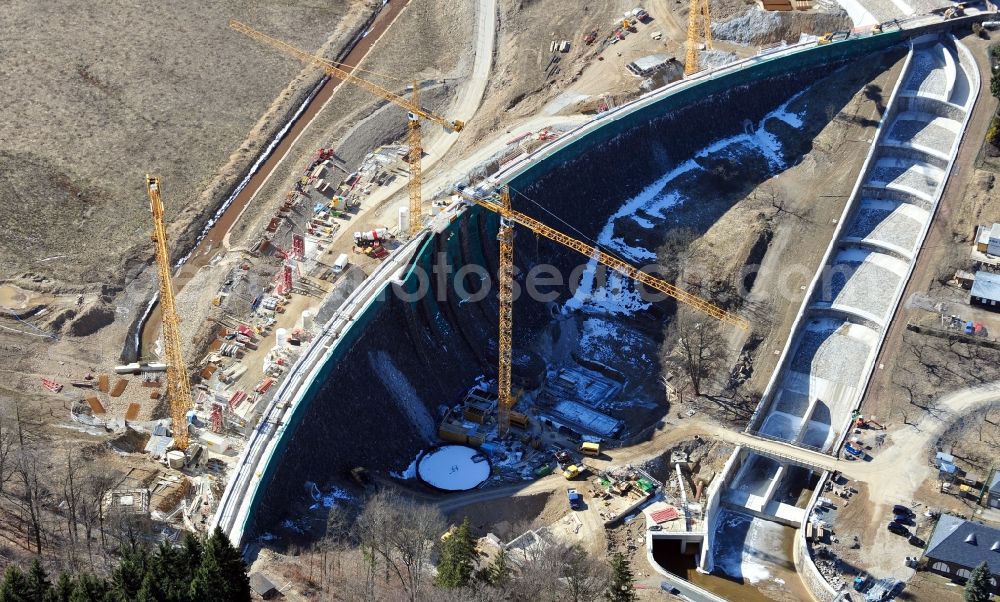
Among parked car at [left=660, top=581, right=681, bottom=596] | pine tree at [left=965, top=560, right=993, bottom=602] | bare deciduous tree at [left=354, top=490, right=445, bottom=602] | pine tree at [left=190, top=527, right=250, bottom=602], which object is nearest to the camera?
pine tree at [left=190, top=527, right=250, bottom=602]

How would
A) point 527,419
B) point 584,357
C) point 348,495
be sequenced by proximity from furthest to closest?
point 584,357
point 527,419
point 348,495

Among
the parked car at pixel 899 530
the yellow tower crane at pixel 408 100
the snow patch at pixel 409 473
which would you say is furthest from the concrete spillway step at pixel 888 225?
the snow patch at pixel 409 473

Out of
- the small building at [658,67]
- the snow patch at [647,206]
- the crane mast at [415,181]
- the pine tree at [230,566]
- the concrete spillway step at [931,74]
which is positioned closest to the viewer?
the pine tree at [230,566]

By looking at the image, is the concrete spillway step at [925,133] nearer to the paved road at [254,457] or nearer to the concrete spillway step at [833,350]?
the concrete spillway step at [833,350]

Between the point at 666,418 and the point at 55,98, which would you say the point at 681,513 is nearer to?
the point at 666,418

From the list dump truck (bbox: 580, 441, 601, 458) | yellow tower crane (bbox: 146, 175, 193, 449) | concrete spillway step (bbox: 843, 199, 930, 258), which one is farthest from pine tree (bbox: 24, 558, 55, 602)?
concrete spillway step (bbox: 843, 199, 930, 258)

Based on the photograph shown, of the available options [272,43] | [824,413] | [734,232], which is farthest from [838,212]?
[272,43]

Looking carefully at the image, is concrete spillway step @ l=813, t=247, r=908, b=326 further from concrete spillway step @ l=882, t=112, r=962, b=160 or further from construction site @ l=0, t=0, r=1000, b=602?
concrete spillway step @ l=882, t=112, r=962, b=160
